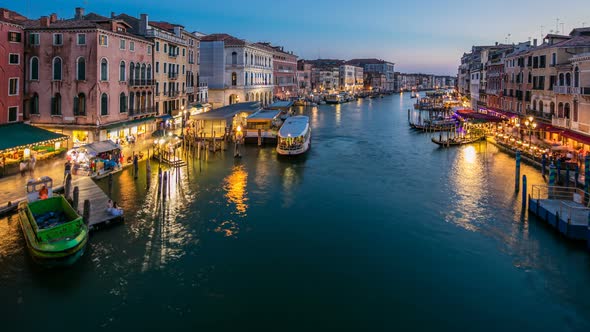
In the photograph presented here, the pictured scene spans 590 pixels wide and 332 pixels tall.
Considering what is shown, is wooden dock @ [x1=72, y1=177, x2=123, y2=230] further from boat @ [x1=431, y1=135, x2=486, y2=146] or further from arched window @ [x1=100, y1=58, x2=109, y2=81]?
boat @ [x1=431, y1=135, x2=486, y2=146]

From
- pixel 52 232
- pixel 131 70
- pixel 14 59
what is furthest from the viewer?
pixel 131 70

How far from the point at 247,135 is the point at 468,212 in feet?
75.1

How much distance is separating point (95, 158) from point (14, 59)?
25.7 ft

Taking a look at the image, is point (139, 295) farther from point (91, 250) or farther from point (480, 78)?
point (480, 78)

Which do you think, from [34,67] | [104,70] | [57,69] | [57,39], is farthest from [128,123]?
[57,39]

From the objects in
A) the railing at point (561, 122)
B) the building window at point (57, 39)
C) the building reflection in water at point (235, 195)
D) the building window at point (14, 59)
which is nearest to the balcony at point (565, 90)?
the railing at point (561, 122)

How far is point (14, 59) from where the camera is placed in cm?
2516

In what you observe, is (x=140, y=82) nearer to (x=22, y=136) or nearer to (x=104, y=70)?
(x=104, y=70)

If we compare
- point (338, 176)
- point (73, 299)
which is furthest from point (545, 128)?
point (73, 299)

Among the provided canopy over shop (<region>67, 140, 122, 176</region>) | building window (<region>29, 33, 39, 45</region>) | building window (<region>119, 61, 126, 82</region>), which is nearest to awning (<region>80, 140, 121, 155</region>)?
canopy over shop (<region>67, 140, 122, 176</region>)

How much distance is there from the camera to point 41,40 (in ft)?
86.8

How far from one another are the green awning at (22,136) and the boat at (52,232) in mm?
6521

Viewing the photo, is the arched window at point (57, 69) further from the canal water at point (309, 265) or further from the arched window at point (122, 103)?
the canal water at point (309, 265)

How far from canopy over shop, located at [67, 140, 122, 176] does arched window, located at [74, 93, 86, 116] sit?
10.9 ft
